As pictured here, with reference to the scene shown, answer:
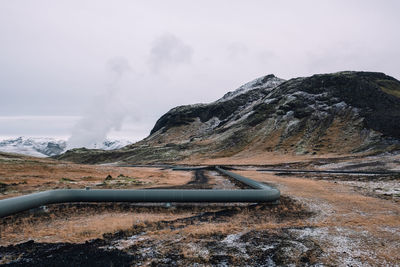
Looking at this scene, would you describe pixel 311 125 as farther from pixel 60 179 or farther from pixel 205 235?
pixel 205 235

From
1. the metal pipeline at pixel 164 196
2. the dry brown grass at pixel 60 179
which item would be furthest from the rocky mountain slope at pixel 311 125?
the metal pipeline at pixel 164 196

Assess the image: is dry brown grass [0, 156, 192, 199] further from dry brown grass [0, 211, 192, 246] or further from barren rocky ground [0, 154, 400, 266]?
barren rocky ground [0, 154, 400, 266]

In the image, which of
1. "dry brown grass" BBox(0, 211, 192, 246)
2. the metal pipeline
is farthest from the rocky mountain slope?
"dry brown grass" BBox(0, 211, 192, 246)

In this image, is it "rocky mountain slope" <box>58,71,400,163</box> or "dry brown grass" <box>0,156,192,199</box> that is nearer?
"dry brown grass" <box>0,156,192,199</box>

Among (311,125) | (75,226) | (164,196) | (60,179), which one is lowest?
(60,179)

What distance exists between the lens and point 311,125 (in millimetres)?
124625

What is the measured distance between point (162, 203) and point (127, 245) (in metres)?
8.44

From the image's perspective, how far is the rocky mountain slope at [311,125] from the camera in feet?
333

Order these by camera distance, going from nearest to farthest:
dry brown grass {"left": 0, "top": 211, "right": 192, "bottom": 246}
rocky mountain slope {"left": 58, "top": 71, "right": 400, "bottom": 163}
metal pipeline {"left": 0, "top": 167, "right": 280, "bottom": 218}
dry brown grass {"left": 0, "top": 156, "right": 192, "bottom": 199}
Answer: dry brown grass {"left": 0, "top": 211, "right": 192, "bottom": 246}, metal pipeline {"left": 0, "top": 167, "right": 280, "bottom": 218}, dry brown grass {"left": 0, "top": 156, "right": 192, "bottom": 199}, rocky mountain slope {"left": 58, "top": 71, "right": 400, "bottom": 163}

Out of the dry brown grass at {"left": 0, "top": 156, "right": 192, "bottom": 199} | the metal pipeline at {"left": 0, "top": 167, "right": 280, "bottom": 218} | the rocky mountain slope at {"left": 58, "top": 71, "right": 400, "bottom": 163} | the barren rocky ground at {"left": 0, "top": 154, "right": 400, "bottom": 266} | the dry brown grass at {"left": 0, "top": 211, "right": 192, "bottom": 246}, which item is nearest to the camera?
the barren rocky ground at {"left": 0, "top": 154, "right": 400, "bottom": 266}

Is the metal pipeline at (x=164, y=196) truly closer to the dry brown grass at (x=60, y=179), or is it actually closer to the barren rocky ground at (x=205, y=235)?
the barren rocky ground at (x=205, y=235)

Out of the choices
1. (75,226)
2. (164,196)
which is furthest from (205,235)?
(75,226)

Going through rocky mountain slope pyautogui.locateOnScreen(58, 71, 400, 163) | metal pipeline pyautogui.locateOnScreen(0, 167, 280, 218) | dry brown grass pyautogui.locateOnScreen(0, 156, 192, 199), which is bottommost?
dry brown grass pyautogui.locateOnScreen(0, 156, 192, 199)

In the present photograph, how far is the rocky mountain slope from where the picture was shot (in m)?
101
